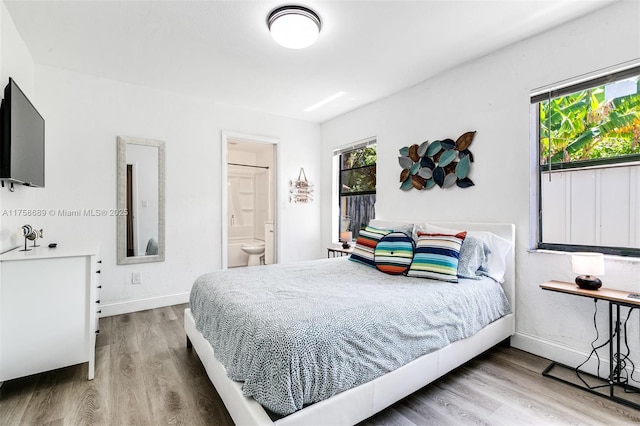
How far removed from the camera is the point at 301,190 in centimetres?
470

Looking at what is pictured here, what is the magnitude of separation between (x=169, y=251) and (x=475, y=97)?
3.70 m

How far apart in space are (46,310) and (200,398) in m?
1.14

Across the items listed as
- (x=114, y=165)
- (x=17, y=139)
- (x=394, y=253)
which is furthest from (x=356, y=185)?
(x=17, y=139)

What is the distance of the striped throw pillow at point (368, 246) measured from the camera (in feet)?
9.37

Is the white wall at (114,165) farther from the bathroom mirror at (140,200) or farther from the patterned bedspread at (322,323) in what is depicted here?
the patterned bedspread at (322,323)

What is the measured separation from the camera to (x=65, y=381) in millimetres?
2051

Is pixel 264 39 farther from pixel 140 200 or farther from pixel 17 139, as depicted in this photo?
pixel 140 200

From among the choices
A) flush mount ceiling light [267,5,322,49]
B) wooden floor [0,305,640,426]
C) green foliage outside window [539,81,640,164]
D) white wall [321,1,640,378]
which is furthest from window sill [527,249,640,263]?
flush mount ceiling light [267,5,322,49]

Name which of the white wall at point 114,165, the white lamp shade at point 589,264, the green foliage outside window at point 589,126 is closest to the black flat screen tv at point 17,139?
the white wall at point 114,165

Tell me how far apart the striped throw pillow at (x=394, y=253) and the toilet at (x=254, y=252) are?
3303 mm

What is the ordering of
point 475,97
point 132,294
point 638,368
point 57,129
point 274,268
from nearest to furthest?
point 638,368
point 274,268
point 475,97
point 57,129
point 132,294

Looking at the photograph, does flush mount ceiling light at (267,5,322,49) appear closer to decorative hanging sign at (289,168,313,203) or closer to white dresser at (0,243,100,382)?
white dresser at (0,243,100,382)

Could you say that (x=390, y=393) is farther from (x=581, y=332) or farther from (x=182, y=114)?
(x=182, y=114)

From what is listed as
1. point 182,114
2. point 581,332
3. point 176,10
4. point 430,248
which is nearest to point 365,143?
point 430,248
